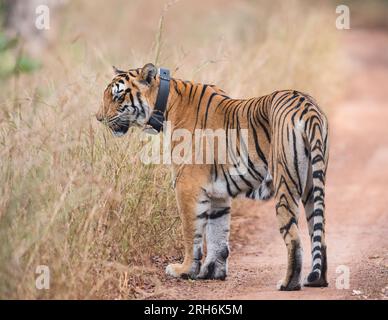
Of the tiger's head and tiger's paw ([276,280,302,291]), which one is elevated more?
the tiger's head

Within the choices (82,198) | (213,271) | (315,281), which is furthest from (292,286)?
(82,198)

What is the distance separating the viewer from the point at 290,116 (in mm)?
5500

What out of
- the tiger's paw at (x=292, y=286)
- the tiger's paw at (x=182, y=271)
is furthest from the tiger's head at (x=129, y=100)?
the tiger's paw at (x=292, y=286)

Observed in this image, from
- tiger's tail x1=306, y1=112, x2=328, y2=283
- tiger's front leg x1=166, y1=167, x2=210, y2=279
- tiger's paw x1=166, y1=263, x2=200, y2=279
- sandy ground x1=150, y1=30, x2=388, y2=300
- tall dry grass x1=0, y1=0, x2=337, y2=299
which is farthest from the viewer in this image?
tiger's paw x1=166, y1=263, x2=200, y2=279

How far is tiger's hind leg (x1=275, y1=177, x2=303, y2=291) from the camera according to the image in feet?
17.9

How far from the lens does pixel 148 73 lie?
19.9ft

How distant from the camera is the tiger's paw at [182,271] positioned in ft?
19.9

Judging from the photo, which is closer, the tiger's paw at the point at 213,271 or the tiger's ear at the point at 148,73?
the tiger's ear at the point at 148,73

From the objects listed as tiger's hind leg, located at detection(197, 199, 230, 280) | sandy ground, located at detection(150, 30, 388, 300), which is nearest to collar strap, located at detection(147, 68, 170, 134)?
tiger's hind leg, located at detection(197, 199, 230, 280)

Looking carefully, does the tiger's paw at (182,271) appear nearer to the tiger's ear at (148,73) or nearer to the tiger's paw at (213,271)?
the tiger's paw at (213,271)

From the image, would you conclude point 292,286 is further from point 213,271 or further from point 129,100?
point 129,100

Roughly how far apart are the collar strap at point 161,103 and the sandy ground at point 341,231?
3.66 ft

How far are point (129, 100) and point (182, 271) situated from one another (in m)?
1.26

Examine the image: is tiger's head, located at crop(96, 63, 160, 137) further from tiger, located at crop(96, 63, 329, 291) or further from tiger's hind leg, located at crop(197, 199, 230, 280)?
tiger's hind leg, located at crop(197, 199, 230, 280)
